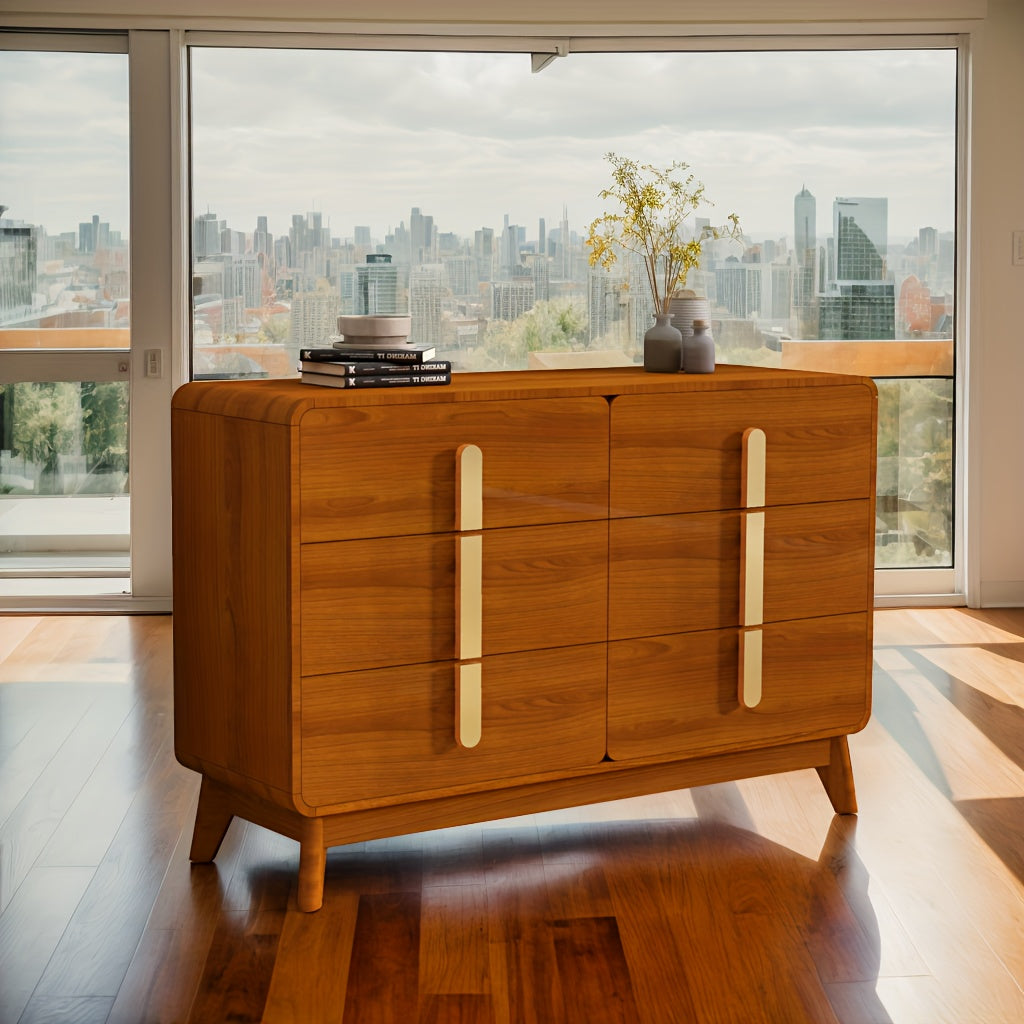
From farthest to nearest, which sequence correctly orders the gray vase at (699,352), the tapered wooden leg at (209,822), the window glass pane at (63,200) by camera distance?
the window glass pane at (63,200)
the gray vase at (699,352)
the tapered wooden leg at (209,822)

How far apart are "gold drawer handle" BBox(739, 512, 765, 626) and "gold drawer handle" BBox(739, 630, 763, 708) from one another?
1.1 inches

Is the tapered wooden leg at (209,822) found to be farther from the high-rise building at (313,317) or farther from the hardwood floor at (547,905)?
the high-rise building at (313,317)

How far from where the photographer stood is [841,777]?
290 cm

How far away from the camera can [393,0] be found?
4.66m

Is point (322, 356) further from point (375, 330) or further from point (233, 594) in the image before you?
point (233, 594)

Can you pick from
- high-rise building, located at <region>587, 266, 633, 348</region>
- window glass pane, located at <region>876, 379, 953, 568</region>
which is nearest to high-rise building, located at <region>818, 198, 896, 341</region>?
window glass pane, located at <region>876, 379, 953, 568</region>

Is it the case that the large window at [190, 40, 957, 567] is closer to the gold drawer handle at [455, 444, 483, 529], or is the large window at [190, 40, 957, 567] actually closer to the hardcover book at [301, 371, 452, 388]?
the hardcover book at [301, 371, 452, 388]

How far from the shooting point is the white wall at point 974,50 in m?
4.66

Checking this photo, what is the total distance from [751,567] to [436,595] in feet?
2.24

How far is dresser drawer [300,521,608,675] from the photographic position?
2.34m

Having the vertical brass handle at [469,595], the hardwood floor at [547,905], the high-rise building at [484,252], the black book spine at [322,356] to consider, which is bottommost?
the hardwood floor at [547,905]

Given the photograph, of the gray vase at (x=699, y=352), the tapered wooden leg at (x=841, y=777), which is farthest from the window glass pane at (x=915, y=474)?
the gray vase at (x=699, y=352)

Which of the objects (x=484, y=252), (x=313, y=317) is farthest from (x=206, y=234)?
(x=484, y=252)

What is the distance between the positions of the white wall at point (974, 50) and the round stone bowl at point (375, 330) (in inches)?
95.4
